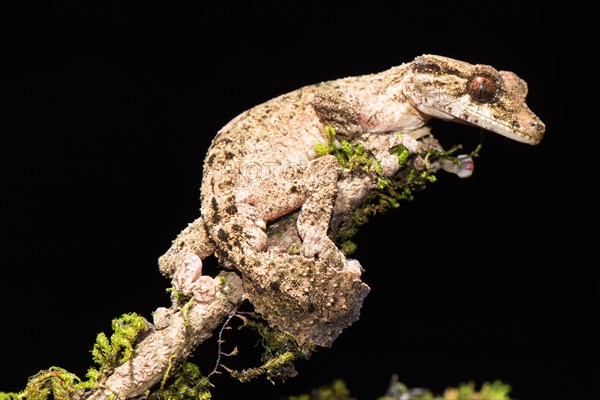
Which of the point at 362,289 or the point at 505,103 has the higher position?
the point at 505,103

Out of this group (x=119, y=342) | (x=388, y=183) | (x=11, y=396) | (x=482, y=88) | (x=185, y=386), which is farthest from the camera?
(x=388, y=183)

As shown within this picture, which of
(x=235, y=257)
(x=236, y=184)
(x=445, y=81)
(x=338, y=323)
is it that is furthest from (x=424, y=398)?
(x=445, y=81)

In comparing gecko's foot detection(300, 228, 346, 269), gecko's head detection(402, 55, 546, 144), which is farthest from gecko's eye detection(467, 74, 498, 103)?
gecko's foot detection(300, 228, 346, 269)

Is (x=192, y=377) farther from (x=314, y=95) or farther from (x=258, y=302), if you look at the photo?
(x=314, y=95)

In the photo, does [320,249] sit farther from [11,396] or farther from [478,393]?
[11,396]

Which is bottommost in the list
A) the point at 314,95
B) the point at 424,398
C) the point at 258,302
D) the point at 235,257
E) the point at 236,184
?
the point at 424,398

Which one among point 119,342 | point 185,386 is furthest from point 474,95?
point 119,342

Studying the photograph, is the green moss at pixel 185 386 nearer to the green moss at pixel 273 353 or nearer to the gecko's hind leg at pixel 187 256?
Answer: the green moss at pixel 273 353
